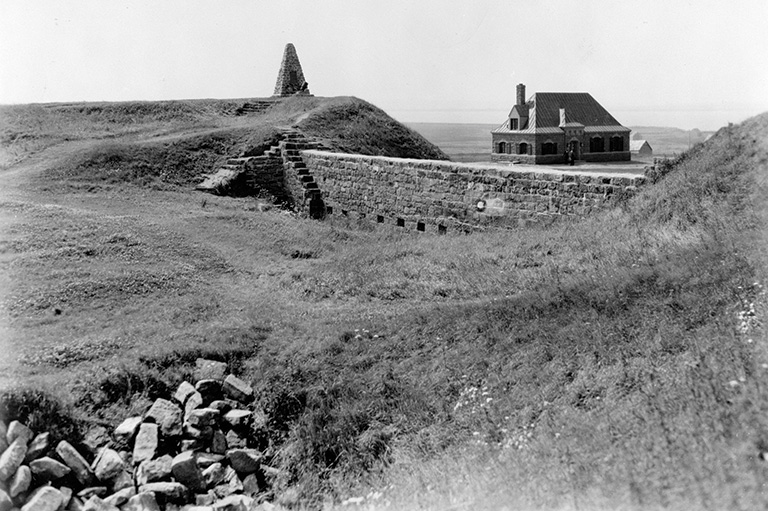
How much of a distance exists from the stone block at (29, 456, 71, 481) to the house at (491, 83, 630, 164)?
47.3 meters

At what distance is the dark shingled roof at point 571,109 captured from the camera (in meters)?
51.7

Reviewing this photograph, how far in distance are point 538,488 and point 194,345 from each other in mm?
4459

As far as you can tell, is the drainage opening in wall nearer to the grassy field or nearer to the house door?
the grassy field

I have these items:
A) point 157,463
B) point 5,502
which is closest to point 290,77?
point 157,463

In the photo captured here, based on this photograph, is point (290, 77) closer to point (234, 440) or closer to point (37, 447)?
point (234, 440)

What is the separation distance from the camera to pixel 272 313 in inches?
336

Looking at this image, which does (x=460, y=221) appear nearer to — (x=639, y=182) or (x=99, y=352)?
(x=639, y=182)

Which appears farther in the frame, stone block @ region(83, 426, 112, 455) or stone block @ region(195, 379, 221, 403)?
stone block @ region(195, 379, 221, 403)

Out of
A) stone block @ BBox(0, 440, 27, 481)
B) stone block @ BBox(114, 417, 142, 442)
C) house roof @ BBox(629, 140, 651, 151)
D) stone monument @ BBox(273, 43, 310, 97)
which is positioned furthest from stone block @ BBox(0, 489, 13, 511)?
house roof @ BBox(629, 140, 651, 151)

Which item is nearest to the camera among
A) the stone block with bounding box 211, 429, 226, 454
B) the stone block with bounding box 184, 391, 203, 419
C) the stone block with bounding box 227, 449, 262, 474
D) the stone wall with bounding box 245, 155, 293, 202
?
the stone block with bounding box 227, 449, 262, 474

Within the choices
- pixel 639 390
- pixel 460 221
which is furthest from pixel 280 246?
pixel 639 390

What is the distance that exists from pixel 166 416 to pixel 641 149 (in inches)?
2340

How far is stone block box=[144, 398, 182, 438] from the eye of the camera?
6.20 meters

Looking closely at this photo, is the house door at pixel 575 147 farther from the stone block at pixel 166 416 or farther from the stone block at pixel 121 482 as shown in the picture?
the stone block at pixel 121 482
